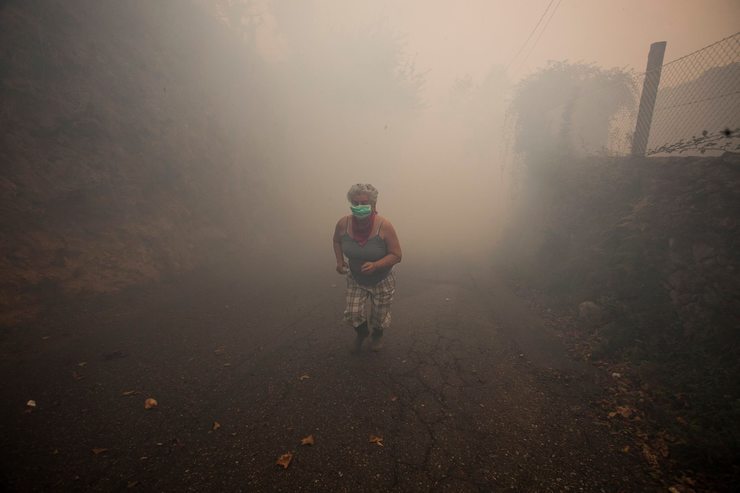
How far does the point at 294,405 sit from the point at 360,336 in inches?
52.3

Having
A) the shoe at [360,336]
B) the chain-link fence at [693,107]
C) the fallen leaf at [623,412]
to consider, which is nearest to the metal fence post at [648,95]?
the chain-link fence at [693,107]

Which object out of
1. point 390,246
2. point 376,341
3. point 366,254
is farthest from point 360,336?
point 390,246

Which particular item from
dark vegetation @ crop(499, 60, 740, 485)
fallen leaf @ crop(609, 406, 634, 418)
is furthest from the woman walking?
dark vegetation @ crop(499, 60, 740, 485)

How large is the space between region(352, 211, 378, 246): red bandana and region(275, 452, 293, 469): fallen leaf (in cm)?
229

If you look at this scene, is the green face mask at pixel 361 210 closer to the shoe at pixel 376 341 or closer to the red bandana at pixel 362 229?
the red bandana at pixel 362 229

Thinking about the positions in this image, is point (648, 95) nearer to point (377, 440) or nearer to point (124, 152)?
point (377, 440)

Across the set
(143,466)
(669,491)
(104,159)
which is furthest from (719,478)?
(104,159)

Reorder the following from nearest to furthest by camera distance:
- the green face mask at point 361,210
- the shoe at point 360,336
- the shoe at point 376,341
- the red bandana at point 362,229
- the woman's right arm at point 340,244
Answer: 1. the green face mask at point 361,210
2. the red bandana at point 362,229
3. the woman's right arm at point 340,244
4. the shoe at point 360,336
5. the shoe at point 376,341

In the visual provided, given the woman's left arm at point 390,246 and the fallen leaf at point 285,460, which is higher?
the woman's left arm at point 390,246

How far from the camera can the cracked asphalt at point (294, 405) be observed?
2900 mm

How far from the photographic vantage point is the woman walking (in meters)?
4.09

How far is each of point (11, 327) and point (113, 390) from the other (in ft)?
8.53

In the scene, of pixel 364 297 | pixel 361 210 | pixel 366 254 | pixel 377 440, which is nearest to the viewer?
pixel 377 440

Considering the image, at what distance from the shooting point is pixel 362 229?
420 cm
